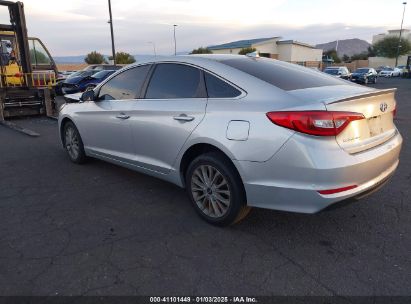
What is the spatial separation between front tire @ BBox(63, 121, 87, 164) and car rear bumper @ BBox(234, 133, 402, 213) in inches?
127

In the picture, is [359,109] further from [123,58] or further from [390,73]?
[390,73]

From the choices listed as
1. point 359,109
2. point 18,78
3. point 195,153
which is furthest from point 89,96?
point 18,78

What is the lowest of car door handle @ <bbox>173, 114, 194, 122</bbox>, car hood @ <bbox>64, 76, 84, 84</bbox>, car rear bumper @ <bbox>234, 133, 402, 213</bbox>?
car rear bumper @ <bbox>234, 133, 402, 213</bbox>

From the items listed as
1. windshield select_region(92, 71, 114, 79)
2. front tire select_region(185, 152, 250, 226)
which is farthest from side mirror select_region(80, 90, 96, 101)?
windshield select_region(92, 71, 114, 79)

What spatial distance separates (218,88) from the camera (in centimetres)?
327

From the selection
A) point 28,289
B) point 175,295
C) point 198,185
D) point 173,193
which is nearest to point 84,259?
point 28,289

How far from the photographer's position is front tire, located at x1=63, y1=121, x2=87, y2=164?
5.34 metres

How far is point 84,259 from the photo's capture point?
2.89 m

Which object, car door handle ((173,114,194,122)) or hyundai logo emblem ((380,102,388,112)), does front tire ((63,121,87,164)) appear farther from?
hyundai logo emblem ((380,102,388,112))

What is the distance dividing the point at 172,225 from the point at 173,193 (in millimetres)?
878

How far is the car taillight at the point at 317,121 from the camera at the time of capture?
2.60 meters

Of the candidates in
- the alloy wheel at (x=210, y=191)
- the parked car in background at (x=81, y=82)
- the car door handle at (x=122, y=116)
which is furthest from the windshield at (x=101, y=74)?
the alloy wheel at (x=210, y=191)

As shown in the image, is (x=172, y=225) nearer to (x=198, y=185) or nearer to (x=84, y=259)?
(x=198, y=185)

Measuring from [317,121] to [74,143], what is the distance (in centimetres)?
412
